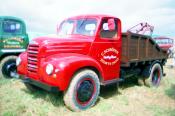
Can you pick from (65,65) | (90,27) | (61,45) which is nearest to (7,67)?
(61,45)

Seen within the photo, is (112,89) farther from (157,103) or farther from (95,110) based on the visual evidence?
(95,110)

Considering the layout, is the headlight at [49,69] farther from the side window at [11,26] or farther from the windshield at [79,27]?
the side window at [11,26]

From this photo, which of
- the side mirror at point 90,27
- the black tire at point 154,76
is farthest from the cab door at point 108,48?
the black tire at point 154,76

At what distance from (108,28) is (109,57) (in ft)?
2.55

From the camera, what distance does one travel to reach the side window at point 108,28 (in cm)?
642

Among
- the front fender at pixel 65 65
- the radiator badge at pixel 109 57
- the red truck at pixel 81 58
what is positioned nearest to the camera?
the front fender at pixel 65 65

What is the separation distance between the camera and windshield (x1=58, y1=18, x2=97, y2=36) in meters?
6.31

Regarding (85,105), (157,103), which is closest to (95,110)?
(85,105)

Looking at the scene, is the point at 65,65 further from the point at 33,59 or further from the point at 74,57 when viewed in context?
the point at 33,59

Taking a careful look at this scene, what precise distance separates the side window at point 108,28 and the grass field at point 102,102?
5.72 feet

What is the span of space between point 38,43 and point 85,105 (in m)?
1.81

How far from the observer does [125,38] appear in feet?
23.3

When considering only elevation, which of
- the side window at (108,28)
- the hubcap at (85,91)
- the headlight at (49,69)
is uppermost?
the side window at (108,28)

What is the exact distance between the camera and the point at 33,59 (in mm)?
5648
